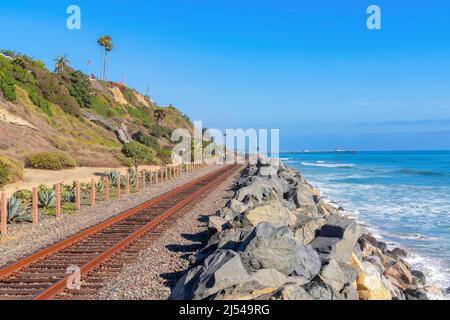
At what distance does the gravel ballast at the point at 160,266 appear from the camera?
6844 millimetres

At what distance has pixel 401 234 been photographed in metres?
17.5

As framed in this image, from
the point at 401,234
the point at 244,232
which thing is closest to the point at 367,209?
the point at 401,234

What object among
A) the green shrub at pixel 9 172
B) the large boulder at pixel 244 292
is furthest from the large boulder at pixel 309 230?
the green shrub at pixel 9 172

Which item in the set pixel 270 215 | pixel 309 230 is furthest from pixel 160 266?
pixel 309 230

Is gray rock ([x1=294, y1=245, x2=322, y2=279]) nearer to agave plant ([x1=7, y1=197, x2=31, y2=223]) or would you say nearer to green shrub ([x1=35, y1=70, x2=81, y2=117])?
agave plant ([x1=7, y1=197, x2=31, y2=223])

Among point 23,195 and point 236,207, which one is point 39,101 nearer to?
→ point 23,195

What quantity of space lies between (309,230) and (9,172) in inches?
656

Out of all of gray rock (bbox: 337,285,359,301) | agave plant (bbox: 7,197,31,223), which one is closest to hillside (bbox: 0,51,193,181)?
agave plant (bbox: 7,197,31,223)

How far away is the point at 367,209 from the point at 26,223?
18257mm

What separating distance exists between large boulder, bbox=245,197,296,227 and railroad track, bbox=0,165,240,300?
8.38ft

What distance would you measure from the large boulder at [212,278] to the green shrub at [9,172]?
53.7ft

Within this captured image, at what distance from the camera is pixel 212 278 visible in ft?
19.8

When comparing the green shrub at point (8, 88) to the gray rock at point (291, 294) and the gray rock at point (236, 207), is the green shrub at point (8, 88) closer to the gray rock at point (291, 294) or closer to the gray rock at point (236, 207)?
the gray rock at point (236, 207)

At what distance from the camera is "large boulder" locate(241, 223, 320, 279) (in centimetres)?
689
